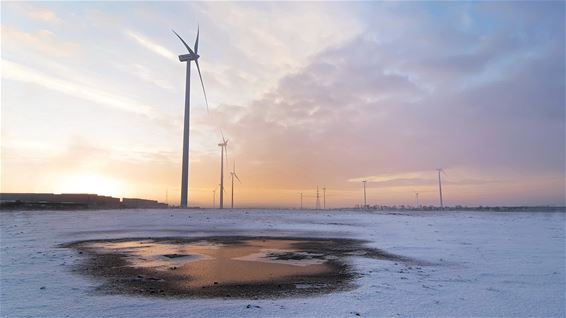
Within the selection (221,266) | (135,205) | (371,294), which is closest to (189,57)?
(135,205)

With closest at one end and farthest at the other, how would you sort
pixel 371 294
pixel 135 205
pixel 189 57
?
pixel 371 294
pixel 189 57
pixel 135 205

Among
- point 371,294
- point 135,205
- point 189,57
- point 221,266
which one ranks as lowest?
point 371,294

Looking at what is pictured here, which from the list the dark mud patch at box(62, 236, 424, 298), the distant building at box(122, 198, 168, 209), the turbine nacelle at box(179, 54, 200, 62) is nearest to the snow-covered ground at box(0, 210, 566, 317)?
the dark mud patch at box(62, 236, 424, 298)

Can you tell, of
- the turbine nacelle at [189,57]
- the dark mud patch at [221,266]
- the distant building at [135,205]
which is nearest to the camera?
the dark mud patch at [221,266]

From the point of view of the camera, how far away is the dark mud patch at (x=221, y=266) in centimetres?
1083

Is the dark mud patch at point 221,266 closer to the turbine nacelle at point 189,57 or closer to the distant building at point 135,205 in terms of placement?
the turbine nacelle at point 189,57

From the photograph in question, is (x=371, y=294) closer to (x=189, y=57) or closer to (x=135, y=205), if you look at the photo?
(x=189, y=57)

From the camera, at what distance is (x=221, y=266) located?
47.3ft

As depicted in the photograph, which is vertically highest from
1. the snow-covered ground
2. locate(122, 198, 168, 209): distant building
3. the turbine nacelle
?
the turbine nacelle

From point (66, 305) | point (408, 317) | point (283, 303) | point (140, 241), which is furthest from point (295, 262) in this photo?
point (140, 241)

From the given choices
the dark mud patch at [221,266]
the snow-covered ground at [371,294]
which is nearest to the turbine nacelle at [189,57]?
the dark mud patch at [221,266]

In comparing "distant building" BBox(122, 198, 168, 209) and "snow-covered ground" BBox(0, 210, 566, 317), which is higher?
"distant building" BBox(122, 198, 168, 209)

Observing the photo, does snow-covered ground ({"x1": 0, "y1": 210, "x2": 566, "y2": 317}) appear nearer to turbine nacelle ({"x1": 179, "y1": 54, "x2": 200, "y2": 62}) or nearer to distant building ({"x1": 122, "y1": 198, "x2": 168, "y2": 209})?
turbine nacelle ({"x1": 179, "y1": 54, "x2": 200, "y2": 62})

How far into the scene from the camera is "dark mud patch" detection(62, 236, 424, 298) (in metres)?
10.8
